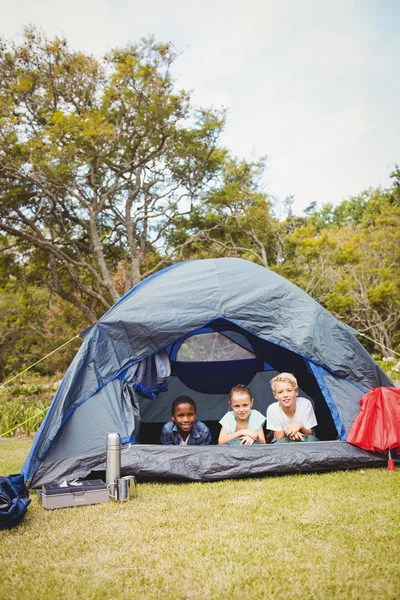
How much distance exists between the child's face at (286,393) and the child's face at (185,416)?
69cm

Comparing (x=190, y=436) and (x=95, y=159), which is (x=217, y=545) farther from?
(x=95, y=159)

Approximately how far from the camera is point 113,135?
10.1 metres

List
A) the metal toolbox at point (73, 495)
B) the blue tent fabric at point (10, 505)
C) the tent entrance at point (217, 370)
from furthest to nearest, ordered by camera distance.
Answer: the tent entrance at point (217, 370) < the metal toolbox at point (73, 495) < the blue tent fabric at point (10, 505)

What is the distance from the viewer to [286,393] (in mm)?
3672

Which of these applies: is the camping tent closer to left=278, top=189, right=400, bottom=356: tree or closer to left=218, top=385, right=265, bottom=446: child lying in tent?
left=218, top=385, right=265, bottom=446: child lying in tent

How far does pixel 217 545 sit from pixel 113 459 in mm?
1073

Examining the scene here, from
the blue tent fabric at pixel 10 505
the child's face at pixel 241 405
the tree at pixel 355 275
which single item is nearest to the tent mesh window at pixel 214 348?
the child's face at pixel 241 405

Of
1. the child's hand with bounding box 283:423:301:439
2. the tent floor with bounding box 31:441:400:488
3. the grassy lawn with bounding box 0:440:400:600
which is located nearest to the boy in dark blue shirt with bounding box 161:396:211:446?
the tent floor with bounding box 31:441:400:488

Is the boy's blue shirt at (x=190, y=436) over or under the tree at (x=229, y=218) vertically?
under

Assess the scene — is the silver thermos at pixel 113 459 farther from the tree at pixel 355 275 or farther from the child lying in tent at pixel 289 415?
the tree at pixel 355 275

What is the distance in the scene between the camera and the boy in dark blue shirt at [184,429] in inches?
152

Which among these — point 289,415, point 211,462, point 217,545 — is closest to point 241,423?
point 289,415

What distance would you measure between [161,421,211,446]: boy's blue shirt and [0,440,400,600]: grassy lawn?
774mm

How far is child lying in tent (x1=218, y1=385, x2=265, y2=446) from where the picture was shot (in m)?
3.65
